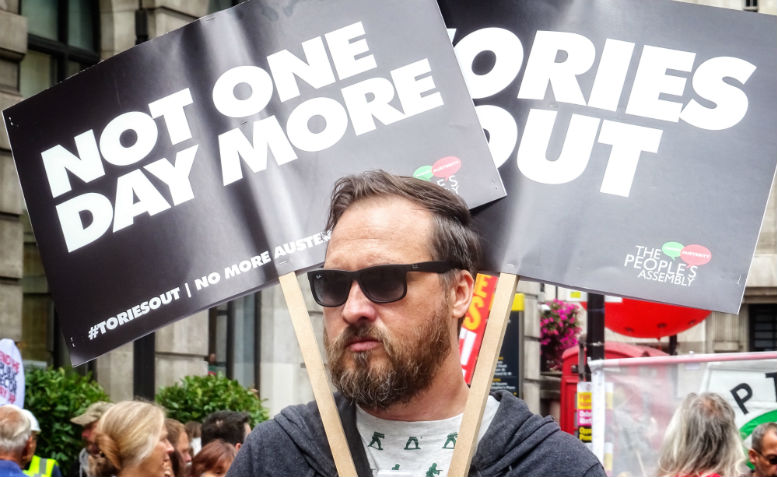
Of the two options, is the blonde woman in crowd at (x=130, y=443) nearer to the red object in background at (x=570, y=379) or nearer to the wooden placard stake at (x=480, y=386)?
the wooden placard stake at (x=480, y=386)

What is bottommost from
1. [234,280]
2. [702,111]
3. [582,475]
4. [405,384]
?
[582,475]

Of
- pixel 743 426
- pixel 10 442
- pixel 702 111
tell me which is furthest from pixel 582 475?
pixel 743 426

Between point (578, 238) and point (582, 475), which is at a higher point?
point (578, 238)

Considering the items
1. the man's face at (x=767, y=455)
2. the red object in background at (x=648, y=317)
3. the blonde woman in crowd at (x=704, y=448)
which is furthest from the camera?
the red object in background at (x=648, y=317)

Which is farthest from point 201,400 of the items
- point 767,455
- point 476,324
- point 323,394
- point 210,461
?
point 323,394

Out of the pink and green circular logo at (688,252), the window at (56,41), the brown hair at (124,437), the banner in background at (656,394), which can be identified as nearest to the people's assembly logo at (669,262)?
the pink and green circular logo at (688,252)

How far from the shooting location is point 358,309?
9.08 feet

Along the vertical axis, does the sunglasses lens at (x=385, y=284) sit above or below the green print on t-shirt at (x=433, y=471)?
above

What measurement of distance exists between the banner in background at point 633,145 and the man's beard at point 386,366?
69cm

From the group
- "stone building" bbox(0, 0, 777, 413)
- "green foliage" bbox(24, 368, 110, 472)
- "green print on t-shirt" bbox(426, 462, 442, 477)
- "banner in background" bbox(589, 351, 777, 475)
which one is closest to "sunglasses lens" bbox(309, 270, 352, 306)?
"green print on t-shirt" bbox(426, 462, 442, 477)

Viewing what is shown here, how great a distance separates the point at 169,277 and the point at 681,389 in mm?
6027

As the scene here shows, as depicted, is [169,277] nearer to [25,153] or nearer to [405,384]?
[25,153]

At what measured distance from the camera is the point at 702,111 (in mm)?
3502

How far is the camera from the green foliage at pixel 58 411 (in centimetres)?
984
